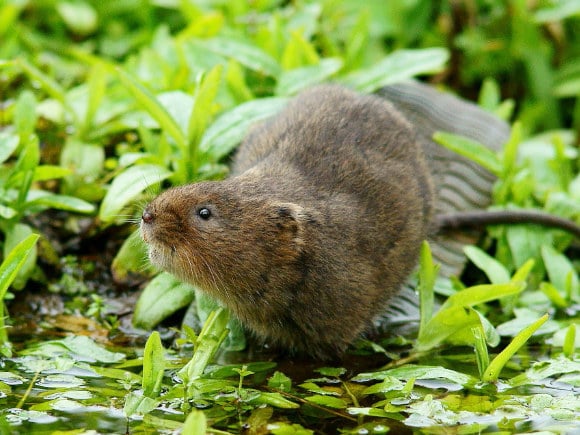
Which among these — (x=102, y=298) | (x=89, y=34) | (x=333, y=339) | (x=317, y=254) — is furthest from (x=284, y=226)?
(x=89, y=34)

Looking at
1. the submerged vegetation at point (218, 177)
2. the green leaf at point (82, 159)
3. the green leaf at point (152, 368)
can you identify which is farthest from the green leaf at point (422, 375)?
the green leaf at point (82, 159)

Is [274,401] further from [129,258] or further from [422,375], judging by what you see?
[129,258]

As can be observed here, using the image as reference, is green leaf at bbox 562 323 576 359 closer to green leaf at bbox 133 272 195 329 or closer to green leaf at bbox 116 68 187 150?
green leaf at bbox 133 272 195 329

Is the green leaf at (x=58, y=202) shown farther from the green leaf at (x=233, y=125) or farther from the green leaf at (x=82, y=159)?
the green leaf at (x=233, y=125)

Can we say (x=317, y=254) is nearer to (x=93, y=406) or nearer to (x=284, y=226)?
(x=284, y=226)

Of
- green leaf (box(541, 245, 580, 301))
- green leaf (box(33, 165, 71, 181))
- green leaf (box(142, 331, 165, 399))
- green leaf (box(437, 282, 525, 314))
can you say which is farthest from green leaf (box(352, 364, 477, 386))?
green leaf (box(33, 165, 71, 181))
